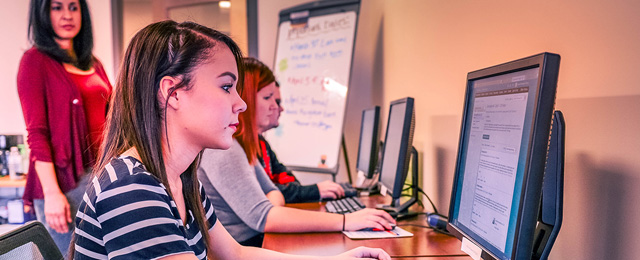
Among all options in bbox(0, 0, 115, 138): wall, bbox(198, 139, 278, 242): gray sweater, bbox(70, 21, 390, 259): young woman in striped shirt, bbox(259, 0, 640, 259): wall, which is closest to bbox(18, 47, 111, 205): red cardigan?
bbox(198, 139, 278, 242): gray sweater

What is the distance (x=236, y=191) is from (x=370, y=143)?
84 cm

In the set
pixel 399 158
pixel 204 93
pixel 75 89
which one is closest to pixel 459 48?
pixel 399 158

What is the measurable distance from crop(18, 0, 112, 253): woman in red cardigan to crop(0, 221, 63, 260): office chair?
3.57 ft

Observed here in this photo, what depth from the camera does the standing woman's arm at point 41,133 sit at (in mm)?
1743

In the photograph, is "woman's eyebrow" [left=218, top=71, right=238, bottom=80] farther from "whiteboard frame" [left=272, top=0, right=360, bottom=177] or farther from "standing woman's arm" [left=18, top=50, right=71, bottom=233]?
"whiteboard frame" [left=272, top=0, right=360, bottom=177]

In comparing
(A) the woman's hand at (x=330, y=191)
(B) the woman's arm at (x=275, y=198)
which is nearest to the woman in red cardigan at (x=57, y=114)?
(B) the woman's arm at (x=275, y=198)

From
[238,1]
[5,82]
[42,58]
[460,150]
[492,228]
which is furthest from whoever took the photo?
[238,1]

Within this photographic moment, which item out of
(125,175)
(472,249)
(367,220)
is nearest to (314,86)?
(367,220)

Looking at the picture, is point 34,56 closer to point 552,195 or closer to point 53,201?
point 53,201

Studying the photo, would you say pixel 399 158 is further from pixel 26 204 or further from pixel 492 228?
pixel 26 204

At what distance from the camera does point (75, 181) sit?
1.85m

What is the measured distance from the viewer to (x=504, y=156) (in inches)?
31.2

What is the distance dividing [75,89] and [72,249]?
1186mm

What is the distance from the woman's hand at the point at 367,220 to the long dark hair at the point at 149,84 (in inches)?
25.9
